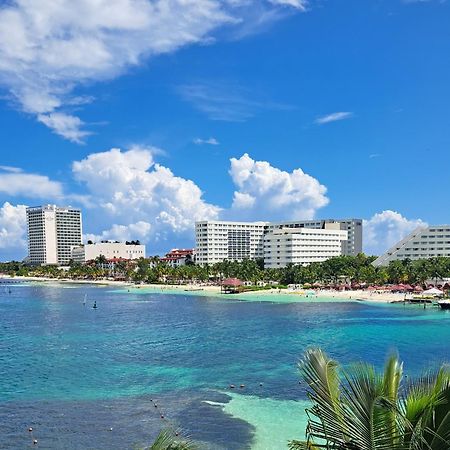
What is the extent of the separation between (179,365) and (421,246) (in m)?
145

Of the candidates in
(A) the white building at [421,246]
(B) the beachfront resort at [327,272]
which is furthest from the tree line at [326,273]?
(A) the white building at [421,246]

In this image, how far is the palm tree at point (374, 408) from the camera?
5648 mm

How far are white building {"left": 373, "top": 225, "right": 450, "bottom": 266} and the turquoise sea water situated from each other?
84264 millimetres

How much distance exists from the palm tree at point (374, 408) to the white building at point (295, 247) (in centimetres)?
17218

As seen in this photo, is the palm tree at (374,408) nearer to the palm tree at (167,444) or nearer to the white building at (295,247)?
the palm tree at (167,444)

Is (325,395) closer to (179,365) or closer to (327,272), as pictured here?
(179,365)

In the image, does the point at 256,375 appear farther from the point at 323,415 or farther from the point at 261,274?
the point at 261,274

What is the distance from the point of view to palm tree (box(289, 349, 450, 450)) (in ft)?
18.5

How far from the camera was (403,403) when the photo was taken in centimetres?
655

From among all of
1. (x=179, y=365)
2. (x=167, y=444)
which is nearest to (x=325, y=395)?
(x=167, y=444)

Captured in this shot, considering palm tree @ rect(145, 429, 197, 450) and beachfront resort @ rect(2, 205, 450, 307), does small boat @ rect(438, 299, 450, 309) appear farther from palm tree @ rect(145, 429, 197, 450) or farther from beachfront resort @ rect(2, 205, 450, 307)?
palm tree @ rect(145, 429, 197, 450)

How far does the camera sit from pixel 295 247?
179 m

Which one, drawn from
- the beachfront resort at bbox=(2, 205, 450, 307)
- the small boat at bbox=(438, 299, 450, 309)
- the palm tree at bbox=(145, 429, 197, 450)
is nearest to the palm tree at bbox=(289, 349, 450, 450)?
the palm tree at bbox=(145, 429, 197, 450)

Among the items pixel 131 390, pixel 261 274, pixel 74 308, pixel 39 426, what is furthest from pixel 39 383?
pixel 261 274
